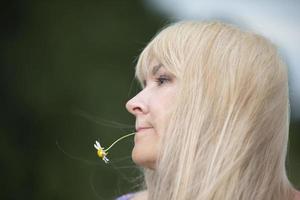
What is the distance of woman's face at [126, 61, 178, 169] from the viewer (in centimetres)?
154

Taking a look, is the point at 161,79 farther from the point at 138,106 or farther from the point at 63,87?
the point at 63,87

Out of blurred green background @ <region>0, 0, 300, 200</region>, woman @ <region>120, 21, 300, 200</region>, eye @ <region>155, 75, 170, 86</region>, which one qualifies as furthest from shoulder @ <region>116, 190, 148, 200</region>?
blurred green background @ <region>0, 0, 300, 200</region>

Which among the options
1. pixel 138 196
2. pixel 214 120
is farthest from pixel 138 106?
pixel 138 196

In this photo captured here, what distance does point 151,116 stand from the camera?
1549mm

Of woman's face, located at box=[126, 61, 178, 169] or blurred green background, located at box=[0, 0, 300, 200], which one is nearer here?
woman's face, located at box=[126, 61, 178, 169]

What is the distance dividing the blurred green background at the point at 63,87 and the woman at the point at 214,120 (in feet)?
7.03

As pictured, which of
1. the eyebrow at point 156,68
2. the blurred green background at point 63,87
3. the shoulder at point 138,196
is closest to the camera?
the eyebrow at point 156,68

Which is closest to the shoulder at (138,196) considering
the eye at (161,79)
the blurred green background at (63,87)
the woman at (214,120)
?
the woman at (214,120)

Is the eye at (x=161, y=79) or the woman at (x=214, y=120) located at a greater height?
the eye at (x=161, y=79)

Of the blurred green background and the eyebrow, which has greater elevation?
the blurred green background

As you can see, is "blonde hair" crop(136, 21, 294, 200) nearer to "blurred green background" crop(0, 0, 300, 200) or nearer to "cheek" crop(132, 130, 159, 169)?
"cheek" crop(132, 130, 159, 169)

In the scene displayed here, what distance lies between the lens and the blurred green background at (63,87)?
3.88 meters

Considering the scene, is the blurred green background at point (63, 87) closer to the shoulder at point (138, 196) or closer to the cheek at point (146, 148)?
the shoulder at point (138, 196)

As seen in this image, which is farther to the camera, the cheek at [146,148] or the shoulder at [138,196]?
the shoulder at [138,196]
